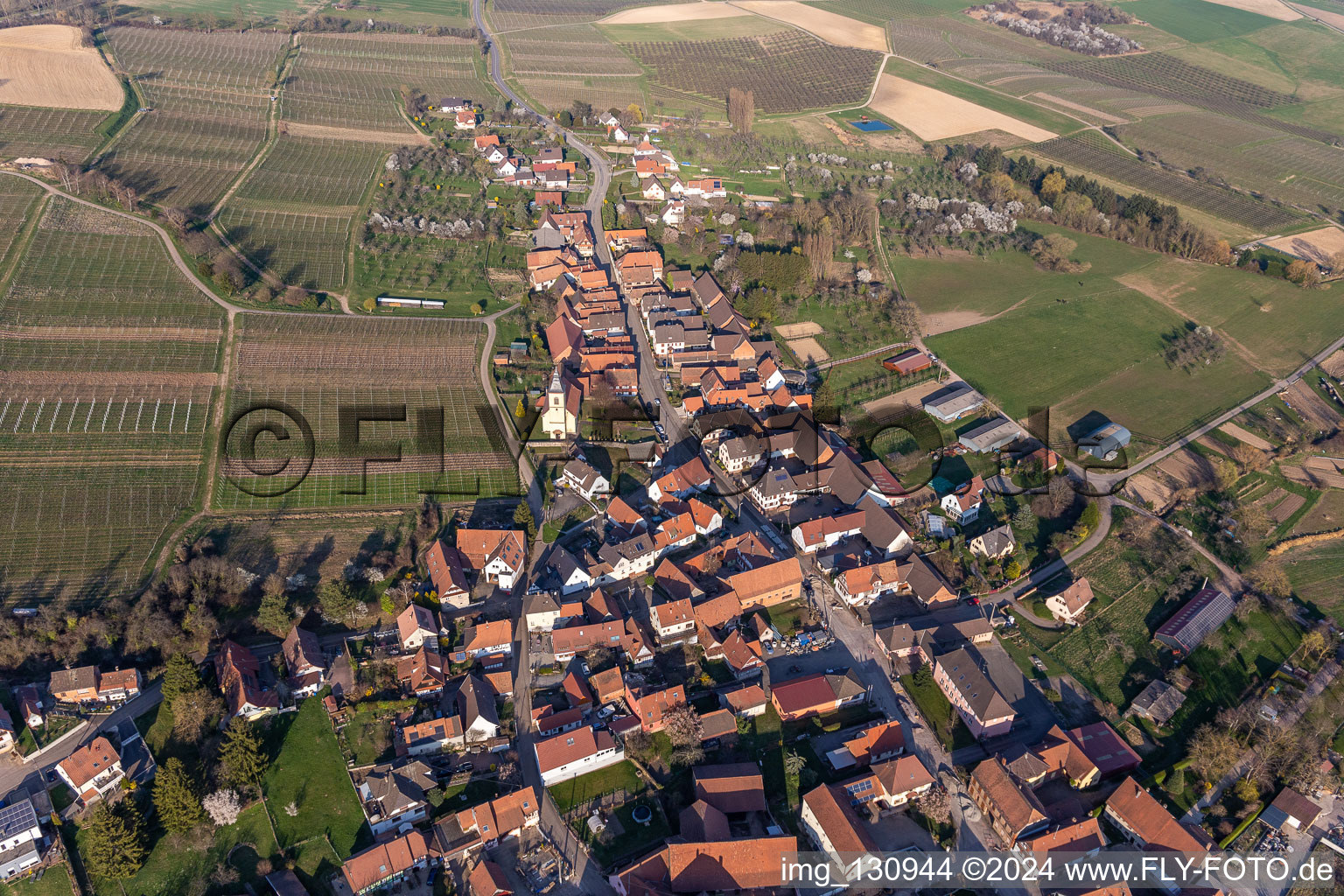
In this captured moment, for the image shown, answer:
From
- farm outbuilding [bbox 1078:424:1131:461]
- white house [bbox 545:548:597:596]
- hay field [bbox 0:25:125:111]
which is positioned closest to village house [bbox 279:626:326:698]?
white house [bbox 545:548:597:596]

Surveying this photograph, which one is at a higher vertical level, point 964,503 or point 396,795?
point 964,503

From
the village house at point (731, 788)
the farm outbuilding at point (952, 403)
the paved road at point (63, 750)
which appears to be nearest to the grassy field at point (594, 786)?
the village house at point (731, 788)

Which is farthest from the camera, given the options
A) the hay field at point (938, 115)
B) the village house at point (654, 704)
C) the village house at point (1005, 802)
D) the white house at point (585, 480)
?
the hay field at point (938, 115)

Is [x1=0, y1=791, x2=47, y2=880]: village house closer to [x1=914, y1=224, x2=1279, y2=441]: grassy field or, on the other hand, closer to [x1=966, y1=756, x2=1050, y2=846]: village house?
[x1=966, y1=756, x2=1050, y2=846]: village house

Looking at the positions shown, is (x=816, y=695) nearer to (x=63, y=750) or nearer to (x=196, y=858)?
(x=196, y=858)

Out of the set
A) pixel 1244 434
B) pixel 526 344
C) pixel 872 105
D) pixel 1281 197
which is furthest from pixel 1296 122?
pixel 526 344

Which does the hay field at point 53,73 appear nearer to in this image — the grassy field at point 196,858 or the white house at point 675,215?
the white house at point 675,215

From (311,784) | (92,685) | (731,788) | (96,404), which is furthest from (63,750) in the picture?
(731,788)
